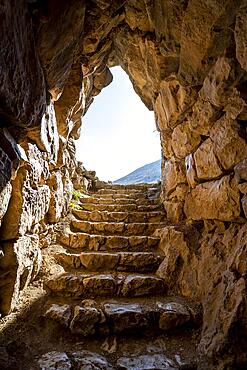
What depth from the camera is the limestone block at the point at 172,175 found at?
178 inches

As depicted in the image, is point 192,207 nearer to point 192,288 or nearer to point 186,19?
point 192,288

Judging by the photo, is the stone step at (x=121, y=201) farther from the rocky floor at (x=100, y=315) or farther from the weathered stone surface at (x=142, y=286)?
the weathered stone surface at (x=142, y=286)

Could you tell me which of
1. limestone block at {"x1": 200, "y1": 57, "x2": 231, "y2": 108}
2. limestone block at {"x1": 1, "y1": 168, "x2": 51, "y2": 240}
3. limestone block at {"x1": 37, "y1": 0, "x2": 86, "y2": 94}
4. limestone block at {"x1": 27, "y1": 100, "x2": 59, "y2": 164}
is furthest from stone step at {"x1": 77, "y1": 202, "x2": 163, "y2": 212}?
limestone block at {"x1": 37, "y1": 0, "x2": 86, "y2": 94}

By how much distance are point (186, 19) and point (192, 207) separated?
261cm

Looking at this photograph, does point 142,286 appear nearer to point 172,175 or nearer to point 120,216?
point 120,216

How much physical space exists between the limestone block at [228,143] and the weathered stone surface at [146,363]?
Result: 2.15 m

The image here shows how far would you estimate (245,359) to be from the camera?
1995mm

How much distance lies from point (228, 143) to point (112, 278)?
2.33 m

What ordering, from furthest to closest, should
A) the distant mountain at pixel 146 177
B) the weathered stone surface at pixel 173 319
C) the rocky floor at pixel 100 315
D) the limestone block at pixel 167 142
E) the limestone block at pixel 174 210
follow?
the distant mountain at pixel 146 177 < the limestone block at pixel 167 142 < the limestone block at pixel 174 210 < the weathered stone surface at pixel 173 319 < the rocky floor at pixel 100 315

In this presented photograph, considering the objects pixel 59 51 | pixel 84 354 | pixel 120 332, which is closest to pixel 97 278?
pixel 120 332

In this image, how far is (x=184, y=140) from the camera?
4148 mm

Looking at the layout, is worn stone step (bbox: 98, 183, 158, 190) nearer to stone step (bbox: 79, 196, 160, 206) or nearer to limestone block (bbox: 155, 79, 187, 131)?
stone step (bbox: 79, 196, 160, 206)

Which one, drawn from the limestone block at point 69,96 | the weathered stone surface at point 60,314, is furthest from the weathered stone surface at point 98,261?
the limestone block at point 69,96

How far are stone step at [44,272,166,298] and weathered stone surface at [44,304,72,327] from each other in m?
0.33
